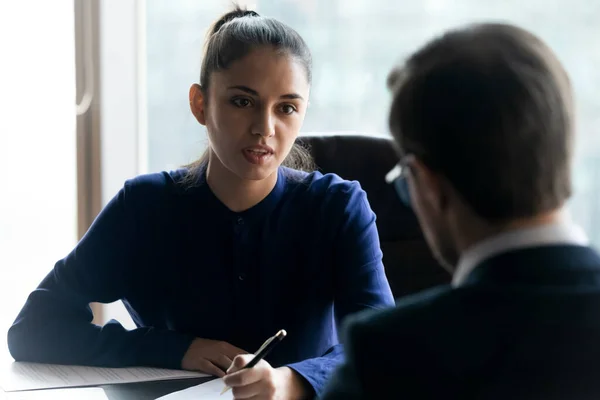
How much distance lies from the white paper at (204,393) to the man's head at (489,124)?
0.56m

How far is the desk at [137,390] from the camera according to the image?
1.25 metres

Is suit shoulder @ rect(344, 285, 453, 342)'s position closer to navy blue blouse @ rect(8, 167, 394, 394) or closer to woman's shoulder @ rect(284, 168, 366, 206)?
navy blue blouse @ rect(8, 167, 394, 394)

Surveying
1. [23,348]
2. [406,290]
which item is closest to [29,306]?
[23,348]

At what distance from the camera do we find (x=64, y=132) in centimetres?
271

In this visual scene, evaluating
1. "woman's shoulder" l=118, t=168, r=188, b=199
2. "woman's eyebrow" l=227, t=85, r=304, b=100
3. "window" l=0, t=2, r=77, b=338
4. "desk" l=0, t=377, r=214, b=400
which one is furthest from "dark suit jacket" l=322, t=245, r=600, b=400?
"window" l=0, t=2, r=77, b=338

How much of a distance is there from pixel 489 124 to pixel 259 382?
62 cm

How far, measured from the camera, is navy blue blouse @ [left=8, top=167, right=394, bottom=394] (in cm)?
156

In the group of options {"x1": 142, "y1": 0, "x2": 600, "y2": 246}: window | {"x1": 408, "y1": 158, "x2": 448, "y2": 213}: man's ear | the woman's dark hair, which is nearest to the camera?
{"x1": 408, "y1": 158, "x2": 448, "y2": 213}: man's ear

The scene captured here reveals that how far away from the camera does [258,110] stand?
59.7 inches

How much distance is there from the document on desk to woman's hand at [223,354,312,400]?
171 mm

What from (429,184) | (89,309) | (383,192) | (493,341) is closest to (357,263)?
(383,192)

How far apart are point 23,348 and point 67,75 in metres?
1.40

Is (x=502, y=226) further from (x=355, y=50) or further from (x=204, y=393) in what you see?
(x=355, y=50)

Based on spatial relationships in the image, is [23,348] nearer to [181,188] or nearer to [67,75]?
[181,188]
